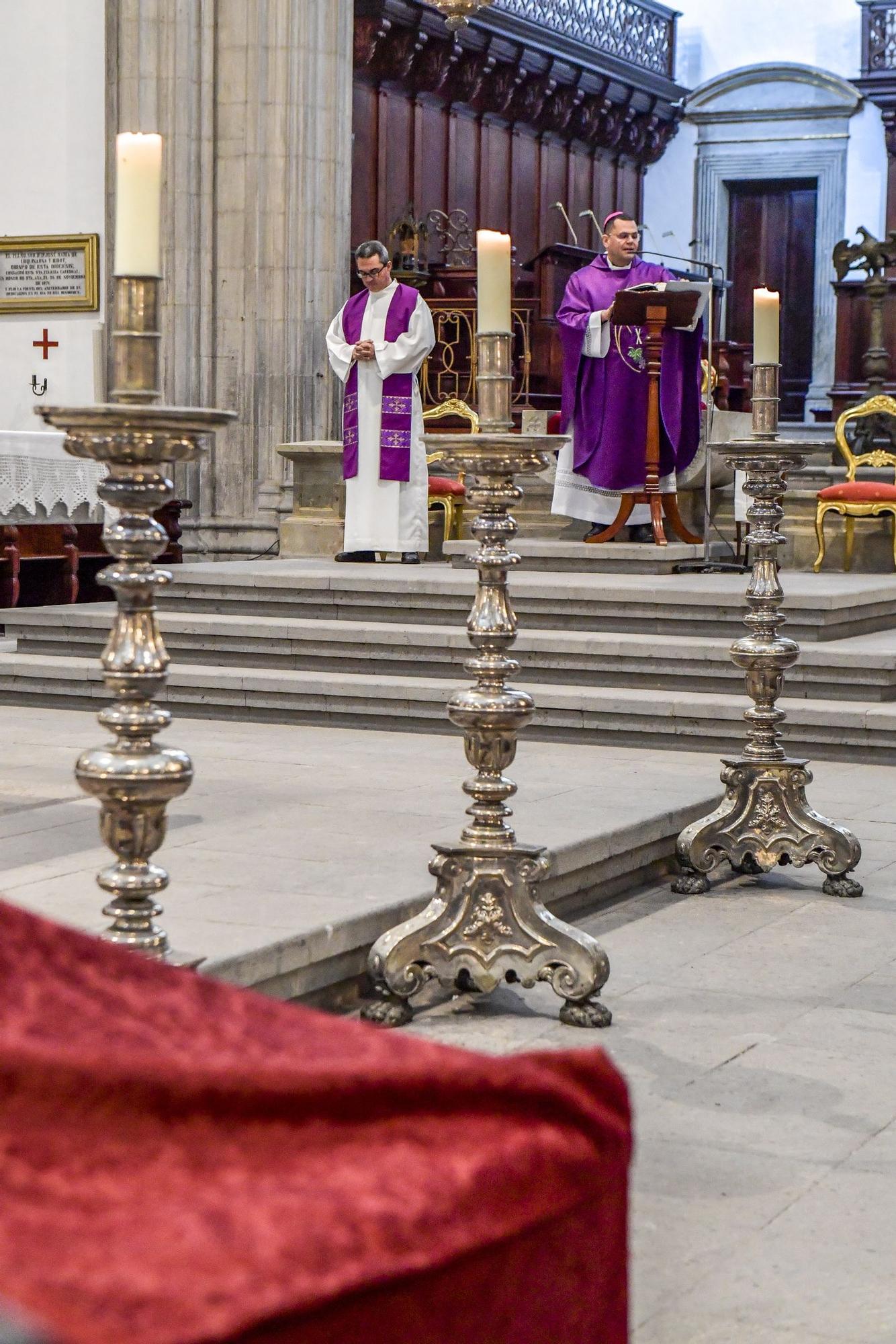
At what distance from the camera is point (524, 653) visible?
7.98 meters

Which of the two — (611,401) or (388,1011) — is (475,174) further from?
(388,1011)

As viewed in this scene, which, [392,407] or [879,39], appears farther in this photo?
[879,39]

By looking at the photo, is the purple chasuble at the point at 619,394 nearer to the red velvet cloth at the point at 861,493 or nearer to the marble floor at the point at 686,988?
the red velvet cloth at the point at 861,493

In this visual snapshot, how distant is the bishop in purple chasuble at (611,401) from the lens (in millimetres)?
9758

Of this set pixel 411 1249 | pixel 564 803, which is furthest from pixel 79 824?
pixel 411 1249

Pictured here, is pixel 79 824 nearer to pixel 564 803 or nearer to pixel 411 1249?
pixel 564 803

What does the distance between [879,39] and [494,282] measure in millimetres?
16506

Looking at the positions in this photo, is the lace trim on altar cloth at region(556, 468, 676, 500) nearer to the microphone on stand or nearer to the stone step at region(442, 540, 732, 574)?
the stone step at region(442, 540, 732, 574)

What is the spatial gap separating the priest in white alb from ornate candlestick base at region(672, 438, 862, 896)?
5.64m

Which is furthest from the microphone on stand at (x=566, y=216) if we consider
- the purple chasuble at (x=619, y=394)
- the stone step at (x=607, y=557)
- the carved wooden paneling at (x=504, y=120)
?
the stone step at (x=607, y=557)

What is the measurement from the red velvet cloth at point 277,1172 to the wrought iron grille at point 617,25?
16.7 metres

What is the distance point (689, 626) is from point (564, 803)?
119 inches

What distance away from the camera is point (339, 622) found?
8523 millimetres

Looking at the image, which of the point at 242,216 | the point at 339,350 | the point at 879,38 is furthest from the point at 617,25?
the point at 339,350
